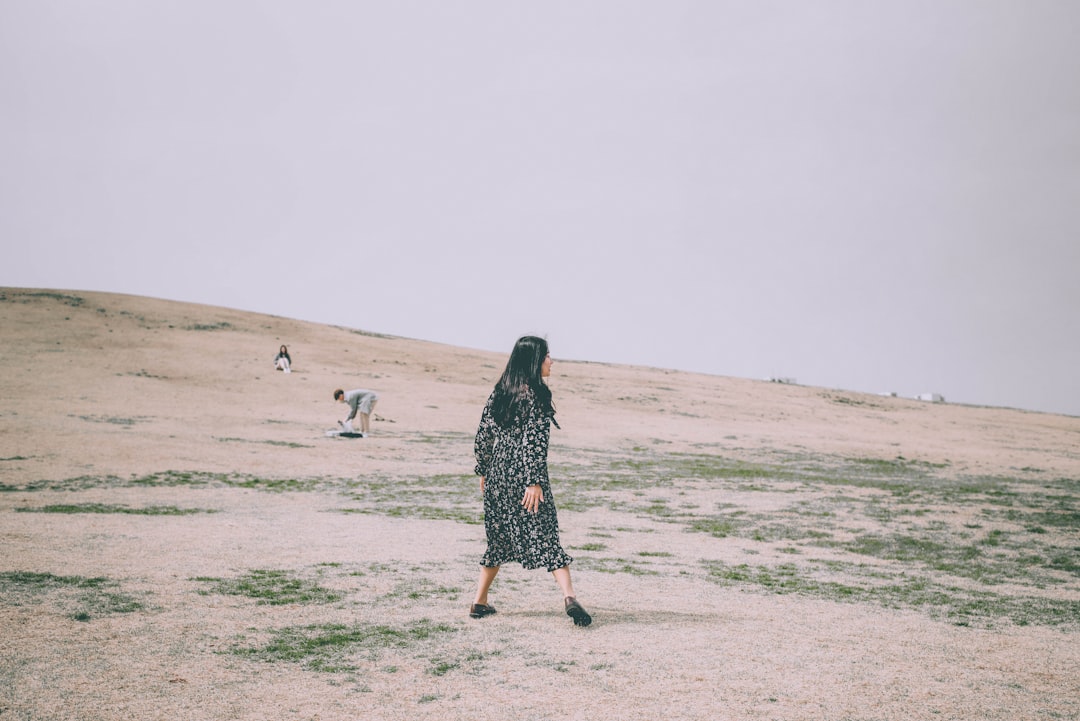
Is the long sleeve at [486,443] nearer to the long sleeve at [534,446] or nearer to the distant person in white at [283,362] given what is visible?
the long sleeve at [534,446]

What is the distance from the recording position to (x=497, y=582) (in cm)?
877

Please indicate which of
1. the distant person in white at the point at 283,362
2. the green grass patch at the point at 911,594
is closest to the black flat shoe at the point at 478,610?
the green grass patch at the point at 911,594

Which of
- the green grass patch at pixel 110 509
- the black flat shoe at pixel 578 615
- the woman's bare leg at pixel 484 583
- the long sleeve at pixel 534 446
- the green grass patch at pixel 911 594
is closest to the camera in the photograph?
the black flat shoe at pixel 578 615

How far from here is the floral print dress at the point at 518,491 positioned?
6.84 metres

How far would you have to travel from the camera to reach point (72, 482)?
15.1 m

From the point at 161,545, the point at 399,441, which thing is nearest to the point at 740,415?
the point at 399,441

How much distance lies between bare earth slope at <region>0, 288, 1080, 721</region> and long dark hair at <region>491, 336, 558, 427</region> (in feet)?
5.97

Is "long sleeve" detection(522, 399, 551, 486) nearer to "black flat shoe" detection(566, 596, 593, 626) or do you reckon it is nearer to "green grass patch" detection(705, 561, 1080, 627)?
"black flat shoe" detection(566, 596, 593, 626)

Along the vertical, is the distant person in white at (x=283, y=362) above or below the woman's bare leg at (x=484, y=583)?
above

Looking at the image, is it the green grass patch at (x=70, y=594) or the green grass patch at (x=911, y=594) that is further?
the green grass patch at (x=911, y=594)

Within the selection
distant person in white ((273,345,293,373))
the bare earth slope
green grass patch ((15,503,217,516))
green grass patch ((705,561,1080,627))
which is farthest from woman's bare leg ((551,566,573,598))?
distant person in white ((273,345,293,373))

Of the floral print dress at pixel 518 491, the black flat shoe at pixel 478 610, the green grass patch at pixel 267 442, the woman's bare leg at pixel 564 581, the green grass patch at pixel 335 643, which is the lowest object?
the green grass patch at pixel 267 442

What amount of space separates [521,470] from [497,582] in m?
2.41

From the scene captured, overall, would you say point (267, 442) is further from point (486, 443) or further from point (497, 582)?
point (486, 443)
